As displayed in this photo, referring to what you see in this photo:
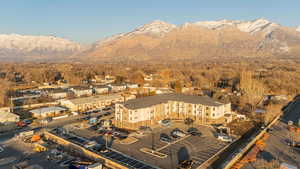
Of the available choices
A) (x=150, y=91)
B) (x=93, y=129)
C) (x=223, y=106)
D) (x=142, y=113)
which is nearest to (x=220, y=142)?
(x=223, y=106)

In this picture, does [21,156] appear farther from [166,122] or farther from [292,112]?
[292,112]

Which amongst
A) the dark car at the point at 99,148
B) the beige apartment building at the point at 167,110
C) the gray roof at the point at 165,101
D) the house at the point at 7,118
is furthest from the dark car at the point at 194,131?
the house at the point at 7,118

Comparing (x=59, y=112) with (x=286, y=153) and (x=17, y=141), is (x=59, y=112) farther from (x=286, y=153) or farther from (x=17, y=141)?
(x=286, y=153)

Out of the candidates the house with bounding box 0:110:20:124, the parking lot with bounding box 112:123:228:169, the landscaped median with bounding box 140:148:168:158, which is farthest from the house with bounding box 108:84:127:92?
the landscaped median with bounding box 140:148:168:158

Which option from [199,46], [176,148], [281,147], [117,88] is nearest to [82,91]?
[117,88]

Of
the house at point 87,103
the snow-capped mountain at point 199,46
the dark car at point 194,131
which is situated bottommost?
the dark car at point 194,131

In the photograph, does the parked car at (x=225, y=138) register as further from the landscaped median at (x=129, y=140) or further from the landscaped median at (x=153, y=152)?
the landscaped median at (x=129, y=140)

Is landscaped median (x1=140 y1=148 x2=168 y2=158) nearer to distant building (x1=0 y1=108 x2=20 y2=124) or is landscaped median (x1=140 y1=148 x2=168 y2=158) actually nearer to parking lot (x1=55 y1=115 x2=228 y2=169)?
parking lot (x1=55 y1=115 x2=228 y2=169)

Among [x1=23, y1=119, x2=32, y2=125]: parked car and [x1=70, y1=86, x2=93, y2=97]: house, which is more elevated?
[x1=70, y1=86, x2=93, y2=97]: house
